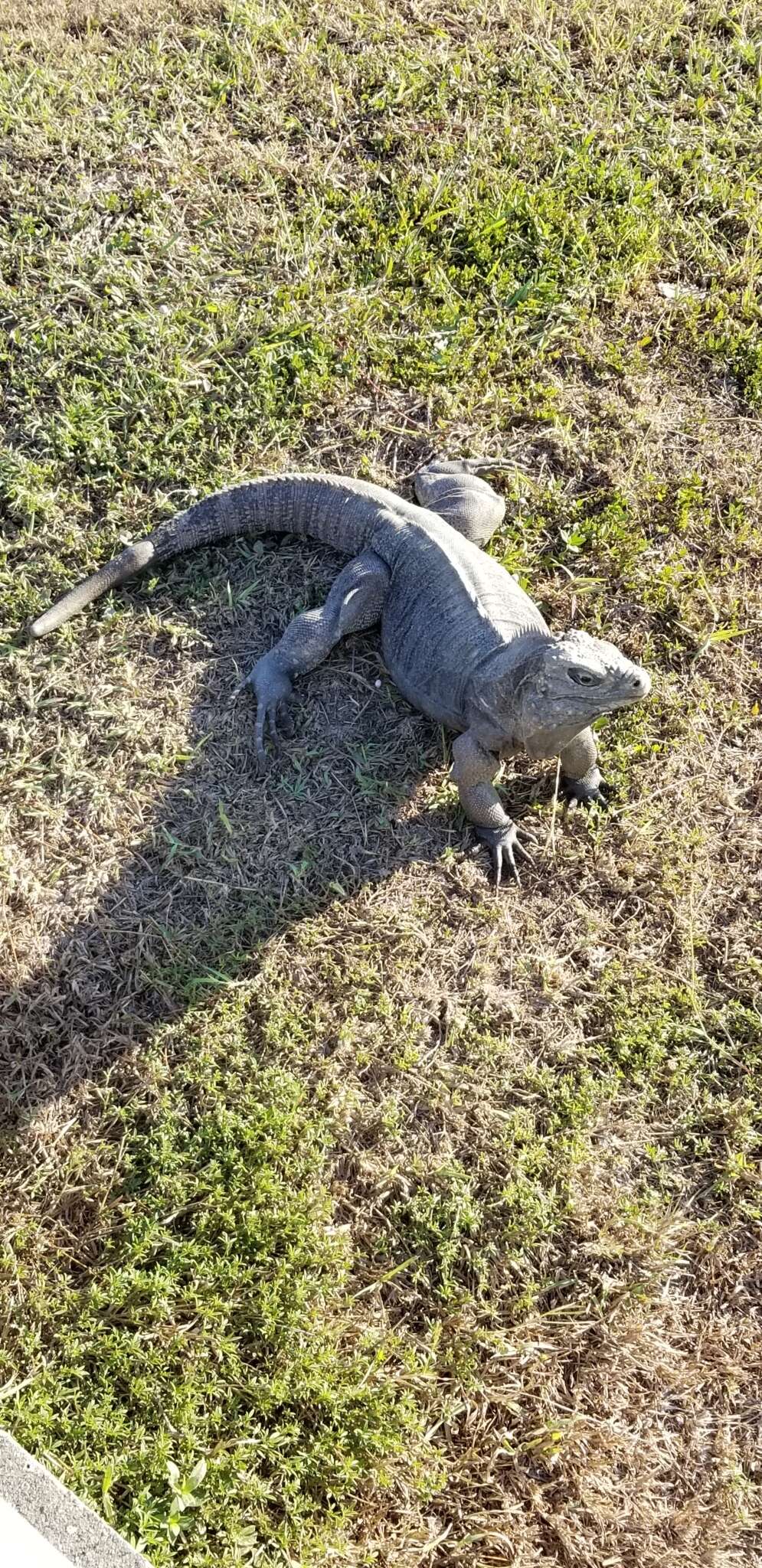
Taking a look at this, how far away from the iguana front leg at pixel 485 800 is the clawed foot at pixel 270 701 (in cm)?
81

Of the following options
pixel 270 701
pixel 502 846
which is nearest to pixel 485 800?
pixel 502 846

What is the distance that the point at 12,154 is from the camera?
6.16m

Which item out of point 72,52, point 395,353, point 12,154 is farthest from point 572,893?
point 72,52

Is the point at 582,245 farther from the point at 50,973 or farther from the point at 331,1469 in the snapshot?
the point at 331,1469

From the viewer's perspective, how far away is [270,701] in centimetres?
483

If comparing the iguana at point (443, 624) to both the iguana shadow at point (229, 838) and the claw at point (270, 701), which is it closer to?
the claw at point (270, 701)

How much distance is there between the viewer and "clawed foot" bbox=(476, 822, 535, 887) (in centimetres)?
461

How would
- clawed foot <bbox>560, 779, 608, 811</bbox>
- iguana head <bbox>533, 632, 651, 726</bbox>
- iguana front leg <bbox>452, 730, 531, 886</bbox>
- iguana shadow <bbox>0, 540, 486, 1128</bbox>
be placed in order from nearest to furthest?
iguana head <bbox>533, 632, 651, 726</bbox> < iguana shadow <bbox>0, 540, 486, 1128</bbox> < iguana front leg <bbox>452, 730, 531, 886</bbox> < clawed foot <bbox>560, 779, 608, 811</bbox>

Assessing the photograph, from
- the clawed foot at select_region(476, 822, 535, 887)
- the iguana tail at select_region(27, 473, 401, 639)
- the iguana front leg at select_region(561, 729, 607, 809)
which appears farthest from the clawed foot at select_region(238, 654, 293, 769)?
the iguana front leg at select_region(561, 729, 607, 809)

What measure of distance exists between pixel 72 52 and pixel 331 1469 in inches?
290

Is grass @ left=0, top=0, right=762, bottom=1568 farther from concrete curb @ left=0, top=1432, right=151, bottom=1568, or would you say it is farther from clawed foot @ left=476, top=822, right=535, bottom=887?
concrete curb @ left=0, top=1432, right=151, bottom=1568

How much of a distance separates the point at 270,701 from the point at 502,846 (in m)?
1.18

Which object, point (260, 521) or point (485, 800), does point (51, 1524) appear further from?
point (260, 521)

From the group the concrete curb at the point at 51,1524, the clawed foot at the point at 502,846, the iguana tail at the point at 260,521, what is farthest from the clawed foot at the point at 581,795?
the concrete curb at the point at 51,1524
